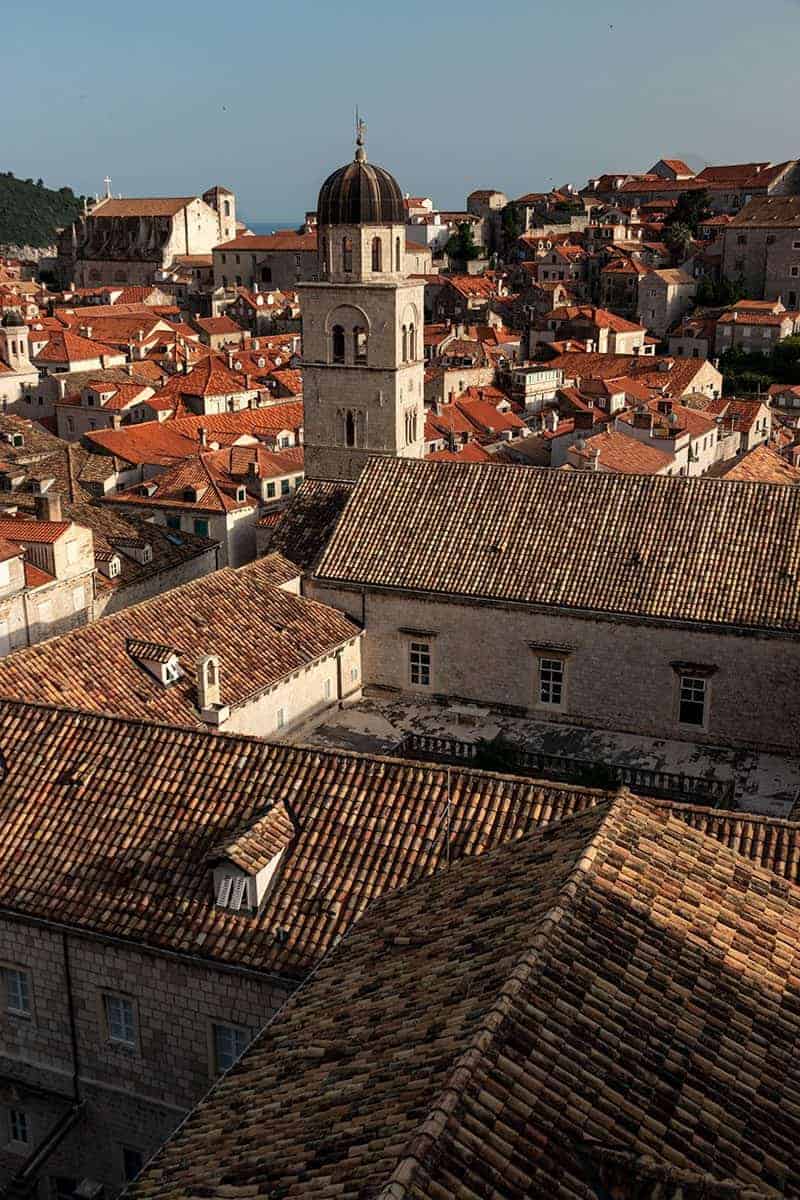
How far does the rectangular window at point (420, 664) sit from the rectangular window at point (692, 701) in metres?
6.62

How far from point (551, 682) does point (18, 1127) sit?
648 inches

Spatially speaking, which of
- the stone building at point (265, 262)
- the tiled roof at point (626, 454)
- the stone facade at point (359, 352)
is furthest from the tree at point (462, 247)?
the stone facade at point (359, 352)

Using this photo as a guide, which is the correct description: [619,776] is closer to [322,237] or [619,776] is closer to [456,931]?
[456,931]

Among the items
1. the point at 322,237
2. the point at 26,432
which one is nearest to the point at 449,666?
the point at 322,237

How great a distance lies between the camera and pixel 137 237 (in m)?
145

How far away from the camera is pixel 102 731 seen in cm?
1967

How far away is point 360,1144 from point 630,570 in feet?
70.6

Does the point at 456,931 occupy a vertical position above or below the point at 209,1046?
above

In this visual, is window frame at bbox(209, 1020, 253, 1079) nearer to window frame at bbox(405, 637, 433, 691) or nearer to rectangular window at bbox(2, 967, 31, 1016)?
rectangular window at bbox(2, 967, 31, 1016)

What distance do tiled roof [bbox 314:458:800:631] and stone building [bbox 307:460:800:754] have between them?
1.6 inches

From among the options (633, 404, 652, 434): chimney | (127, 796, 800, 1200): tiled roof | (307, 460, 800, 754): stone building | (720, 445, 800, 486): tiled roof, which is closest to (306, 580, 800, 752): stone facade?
(307, 460, 800, 754): stone building

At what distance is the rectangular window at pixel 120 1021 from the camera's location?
57.4 ft

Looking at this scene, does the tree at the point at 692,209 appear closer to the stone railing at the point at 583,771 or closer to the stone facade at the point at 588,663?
the stone facade at the point at 588,663

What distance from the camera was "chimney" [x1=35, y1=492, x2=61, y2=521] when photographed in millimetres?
37156
